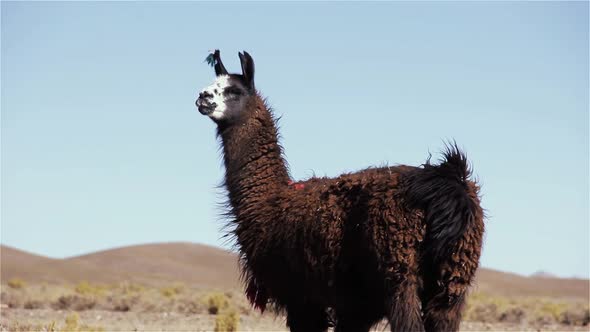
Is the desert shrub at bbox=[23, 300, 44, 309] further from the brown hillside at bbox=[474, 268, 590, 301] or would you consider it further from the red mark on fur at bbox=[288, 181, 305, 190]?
the brown hillside at bbox=[474, 268, 590, 301]

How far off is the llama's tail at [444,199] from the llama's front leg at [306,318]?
67.8 inches

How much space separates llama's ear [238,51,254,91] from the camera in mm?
10312

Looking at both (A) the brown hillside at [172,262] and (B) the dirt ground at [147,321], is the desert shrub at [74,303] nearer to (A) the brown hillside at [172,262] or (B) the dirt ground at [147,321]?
(B) the dirt ground at [147,321]

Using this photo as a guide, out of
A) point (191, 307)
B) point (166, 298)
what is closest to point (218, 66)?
point (191, 307)

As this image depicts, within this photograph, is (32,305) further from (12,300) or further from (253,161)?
(253,161)

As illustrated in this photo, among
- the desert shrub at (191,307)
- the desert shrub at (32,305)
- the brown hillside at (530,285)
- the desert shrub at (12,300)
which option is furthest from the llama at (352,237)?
the brown hillside at (530,285)

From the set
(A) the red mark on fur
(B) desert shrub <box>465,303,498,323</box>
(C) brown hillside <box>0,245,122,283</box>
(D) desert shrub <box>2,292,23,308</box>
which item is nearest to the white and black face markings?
(A) the red mark on fur

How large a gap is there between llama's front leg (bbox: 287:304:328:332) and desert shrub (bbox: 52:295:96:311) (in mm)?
19013

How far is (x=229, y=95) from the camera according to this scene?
10.2 m

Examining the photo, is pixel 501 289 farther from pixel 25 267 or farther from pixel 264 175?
pixel 264 175

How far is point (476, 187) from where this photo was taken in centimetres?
841

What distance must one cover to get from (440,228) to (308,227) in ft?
4.40

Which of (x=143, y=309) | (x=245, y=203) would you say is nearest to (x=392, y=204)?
(x=245, y=203)

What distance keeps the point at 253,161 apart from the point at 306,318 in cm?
179
